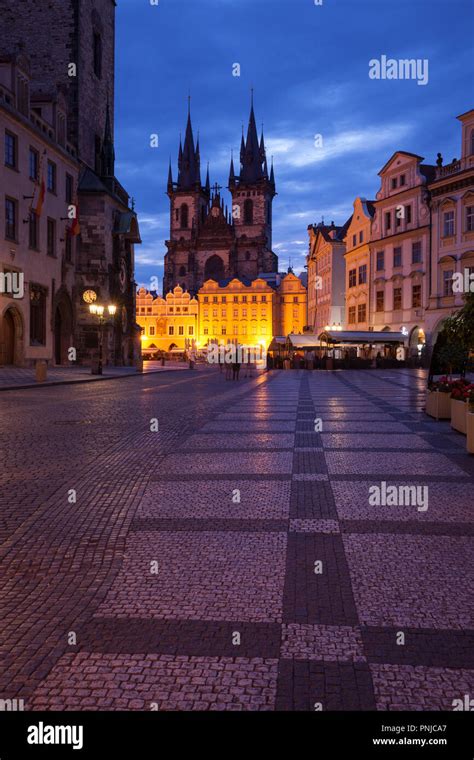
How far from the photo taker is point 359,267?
192ft

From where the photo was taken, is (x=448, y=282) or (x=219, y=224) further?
(x=219, y=224)

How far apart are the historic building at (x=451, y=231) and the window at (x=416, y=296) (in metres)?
2.27

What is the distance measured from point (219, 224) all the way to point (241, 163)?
1382 cm

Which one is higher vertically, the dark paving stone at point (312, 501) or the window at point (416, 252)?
the window at point (416, 252)

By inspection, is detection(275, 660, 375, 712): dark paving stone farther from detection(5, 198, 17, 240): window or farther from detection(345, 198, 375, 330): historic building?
detection(345, 198, 375, 330): historic building

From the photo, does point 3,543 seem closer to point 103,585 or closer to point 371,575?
point 103,585

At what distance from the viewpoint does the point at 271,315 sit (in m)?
108

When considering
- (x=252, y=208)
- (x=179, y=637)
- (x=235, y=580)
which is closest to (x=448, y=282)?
(x=235, y=580)

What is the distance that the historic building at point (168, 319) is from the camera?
363 ft

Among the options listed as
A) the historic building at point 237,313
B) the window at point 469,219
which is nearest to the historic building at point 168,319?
the historic building at point 237,313

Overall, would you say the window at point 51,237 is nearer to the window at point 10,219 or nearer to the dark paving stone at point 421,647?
the window at point 10,219

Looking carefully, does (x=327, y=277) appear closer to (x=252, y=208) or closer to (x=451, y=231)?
(x=451, y=231)

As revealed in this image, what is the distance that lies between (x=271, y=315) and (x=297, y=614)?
4121 inches
